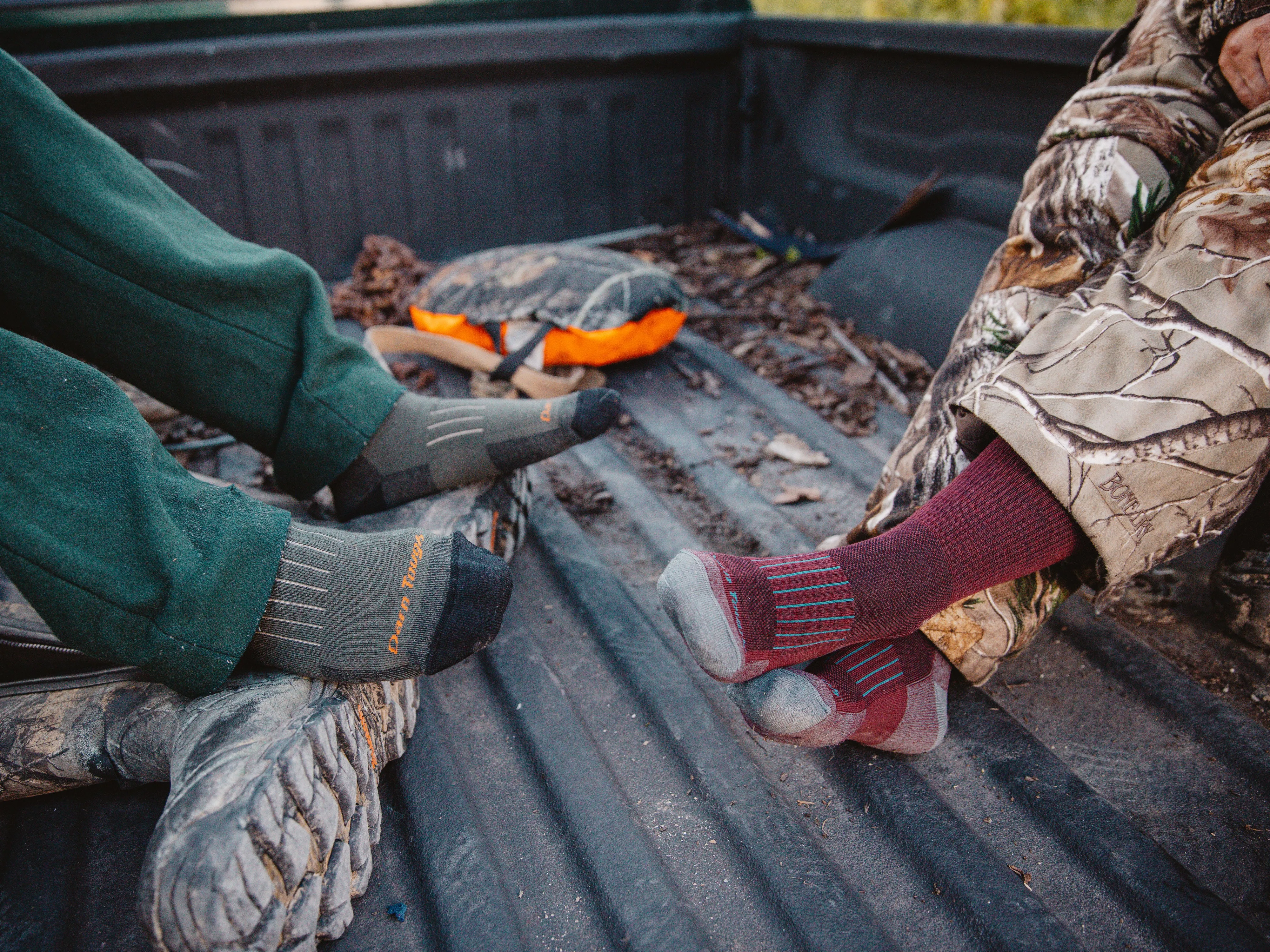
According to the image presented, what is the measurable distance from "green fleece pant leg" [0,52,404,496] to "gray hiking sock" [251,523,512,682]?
0.97 feet

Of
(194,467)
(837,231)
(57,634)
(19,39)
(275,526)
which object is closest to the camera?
(57,634)

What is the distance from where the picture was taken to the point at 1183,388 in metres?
0.87

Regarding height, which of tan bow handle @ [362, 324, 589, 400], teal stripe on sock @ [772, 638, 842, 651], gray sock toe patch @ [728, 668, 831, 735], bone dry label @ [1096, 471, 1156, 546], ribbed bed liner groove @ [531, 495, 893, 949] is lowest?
ribbed bed liner groove @ [531, 495, 893, 949]

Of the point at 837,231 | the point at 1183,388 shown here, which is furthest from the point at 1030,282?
the point at 837,231

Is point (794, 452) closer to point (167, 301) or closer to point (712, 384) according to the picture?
point (712, 384)

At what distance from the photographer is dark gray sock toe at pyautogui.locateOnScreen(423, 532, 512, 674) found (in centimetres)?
96

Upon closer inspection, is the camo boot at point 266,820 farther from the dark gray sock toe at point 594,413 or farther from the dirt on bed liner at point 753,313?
the dirt on bed liner at point 753,313

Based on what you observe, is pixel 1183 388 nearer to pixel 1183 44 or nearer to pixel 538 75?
pixel 1183 44

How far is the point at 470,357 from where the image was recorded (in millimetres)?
1983

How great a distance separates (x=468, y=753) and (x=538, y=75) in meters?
2.07

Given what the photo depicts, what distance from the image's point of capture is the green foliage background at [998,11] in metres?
5.38

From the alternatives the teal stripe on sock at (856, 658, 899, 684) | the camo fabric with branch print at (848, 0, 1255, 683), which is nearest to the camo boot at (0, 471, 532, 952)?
the teal stripe on sock at (856, 658, 899, 684)

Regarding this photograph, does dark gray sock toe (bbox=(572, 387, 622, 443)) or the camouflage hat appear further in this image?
the camouflage hat

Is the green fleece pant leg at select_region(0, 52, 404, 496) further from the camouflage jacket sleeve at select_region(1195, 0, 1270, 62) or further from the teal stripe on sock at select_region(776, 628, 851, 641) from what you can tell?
the camouflage jacket sleeve at select_region(1195, 0, 1270, 62)
